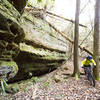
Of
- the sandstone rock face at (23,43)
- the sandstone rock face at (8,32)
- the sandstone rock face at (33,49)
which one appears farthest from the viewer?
the sandstone rock face at (33,49)

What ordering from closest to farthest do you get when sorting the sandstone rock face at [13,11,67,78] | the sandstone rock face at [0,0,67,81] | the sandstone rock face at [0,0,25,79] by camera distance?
the sandstone rock face at [0,0,25,79], the sandstone rock face at [0,0,67,81], the sandstone rock face at [13,11,67,78]

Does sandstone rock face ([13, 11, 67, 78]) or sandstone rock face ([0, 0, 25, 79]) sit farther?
sandstone rock face ([13, 11, 67, 78])

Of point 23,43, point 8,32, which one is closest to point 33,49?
point 23,43

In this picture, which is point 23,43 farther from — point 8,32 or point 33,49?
point 8,32

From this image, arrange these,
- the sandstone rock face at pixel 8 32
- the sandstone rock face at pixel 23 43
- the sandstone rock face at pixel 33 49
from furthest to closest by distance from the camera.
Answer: the sandstone rock face at pixel 33 49, the sandstone rock face at pixel 23 43, the sandstone rock face at pixel 8 32

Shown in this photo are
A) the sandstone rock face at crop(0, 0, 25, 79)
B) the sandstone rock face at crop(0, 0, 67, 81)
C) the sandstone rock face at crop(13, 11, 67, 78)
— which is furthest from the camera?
the sandstone rock face at crop(13, 11, 67, 78)

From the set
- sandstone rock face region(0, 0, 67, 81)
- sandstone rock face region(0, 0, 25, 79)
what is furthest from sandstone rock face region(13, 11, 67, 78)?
sandstone rock face region(0, 0, 25, 79)

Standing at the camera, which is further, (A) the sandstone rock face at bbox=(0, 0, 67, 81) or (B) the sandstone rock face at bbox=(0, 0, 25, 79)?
(A) the sandstone rock face at bbox=(0, 0, 67, 81)

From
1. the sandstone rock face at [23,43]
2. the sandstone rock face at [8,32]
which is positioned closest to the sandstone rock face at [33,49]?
the sandstone rock face at [23,43]

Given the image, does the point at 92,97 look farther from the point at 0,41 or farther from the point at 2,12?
the point at 2,12

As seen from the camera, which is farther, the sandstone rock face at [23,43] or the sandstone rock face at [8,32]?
the sandstone rock face at [23,43]

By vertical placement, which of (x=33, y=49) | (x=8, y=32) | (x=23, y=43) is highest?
(x=8, y=32)

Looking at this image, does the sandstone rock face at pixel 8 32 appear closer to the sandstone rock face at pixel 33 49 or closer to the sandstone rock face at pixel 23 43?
the sandstone rock face at pixel 23 43

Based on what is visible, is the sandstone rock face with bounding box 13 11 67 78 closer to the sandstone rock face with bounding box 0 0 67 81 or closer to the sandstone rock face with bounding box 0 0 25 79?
the sandstone rock face with bounding box 0 0 67 81
